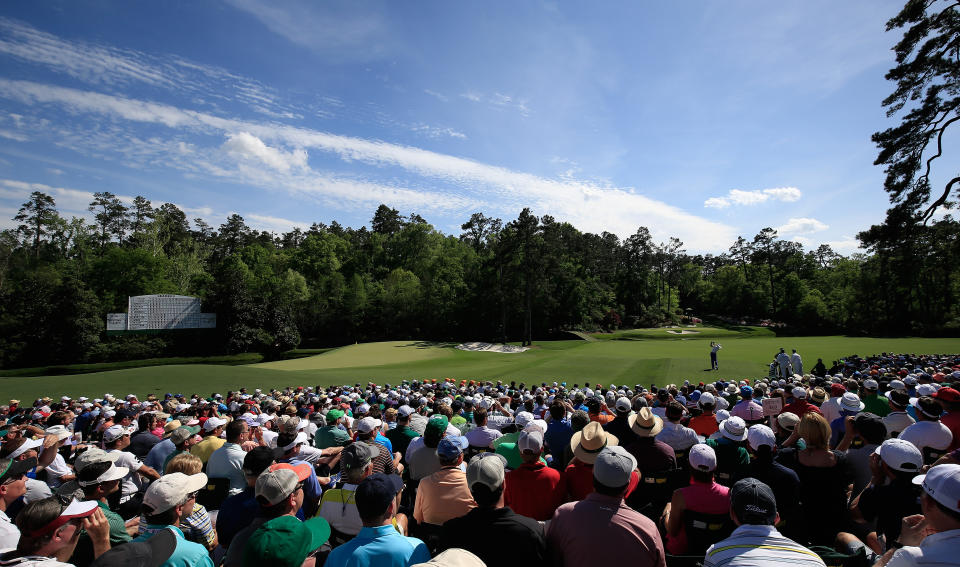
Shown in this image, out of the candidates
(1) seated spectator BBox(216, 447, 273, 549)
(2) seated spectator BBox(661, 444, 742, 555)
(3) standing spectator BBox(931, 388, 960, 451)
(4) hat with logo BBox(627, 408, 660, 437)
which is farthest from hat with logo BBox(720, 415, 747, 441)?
(1) seated spectator BBox(216, 447, 273, 549)

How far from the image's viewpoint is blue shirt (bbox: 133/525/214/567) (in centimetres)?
308

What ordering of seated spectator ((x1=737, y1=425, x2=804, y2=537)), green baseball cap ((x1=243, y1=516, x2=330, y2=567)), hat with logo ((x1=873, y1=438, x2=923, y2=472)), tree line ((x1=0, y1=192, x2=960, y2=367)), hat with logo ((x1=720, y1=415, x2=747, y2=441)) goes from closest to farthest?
green baseball cap ((x1=243, y1=516, x2=330, y2=567))
hat with logo ((x1=873, y1=438, x2=923, y2=472))
seated spectator ((x1=737, y1=425, x2=804, y2=537))
hat with logo ((x1=720, y1=415, x2=747, y2=441))
tree line ((x1=0, y1=192, x2=960, y2=367))

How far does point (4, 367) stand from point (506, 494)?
5515cm

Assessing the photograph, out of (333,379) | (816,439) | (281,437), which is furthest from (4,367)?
(816,439)

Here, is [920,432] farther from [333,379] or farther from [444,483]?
[333,379]

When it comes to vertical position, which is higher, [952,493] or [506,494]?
[952,493]

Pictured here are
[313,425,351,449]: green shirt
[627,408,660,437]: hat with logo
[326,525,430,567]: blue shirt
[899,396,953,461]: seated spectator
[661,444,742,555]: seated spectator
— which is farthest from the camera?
[313,425,351,449]: green shirt

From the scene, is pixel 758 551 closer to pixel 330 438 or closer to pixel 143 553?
pixel 143 553

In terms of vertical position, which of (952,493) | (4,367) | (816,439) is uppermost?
(952,493)

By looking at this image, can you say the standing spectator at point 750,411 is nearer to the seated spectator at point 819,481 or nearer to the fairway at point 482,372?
the seated spectator at point 819,481

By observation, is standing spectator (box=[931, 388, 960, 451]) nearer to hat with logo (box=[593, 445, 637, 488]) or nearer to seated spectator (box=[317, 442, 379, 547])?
hat with logo (box=[593, 445, 637, 488])

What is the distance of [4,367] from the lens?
39.1 meters

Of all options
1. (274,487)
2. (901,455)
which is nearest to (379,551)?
(274,487)

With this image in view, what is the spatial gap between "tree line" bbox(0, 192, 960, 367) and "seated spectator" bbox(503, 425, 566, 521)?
103 feet
